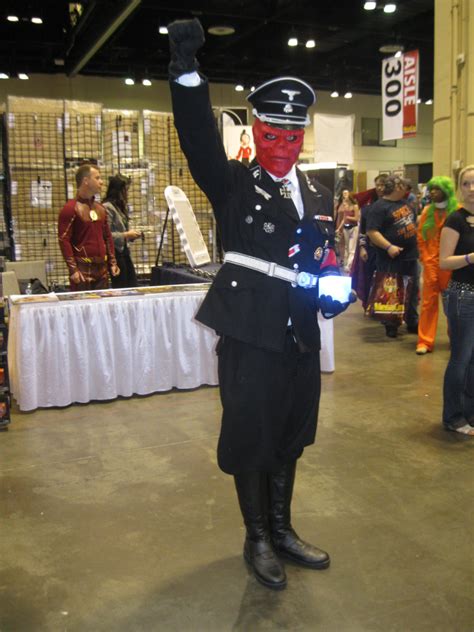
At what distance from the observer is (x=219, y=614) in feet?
A: 6.81

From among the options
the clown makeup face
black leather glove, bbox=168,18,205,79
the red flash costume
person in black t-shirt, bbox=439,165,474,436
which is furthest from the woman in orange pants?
black leather glove, bbox=168,18,205,79

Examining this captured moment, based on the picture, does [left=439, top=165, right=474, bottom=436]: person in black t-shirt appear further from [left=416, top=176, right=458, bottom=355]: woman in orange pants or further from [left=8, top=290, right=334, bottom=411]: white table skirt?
[left=8, top=290, right=334, bottom=411]: white table skirt

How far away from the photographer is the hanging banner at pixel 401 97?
8109 millimetres

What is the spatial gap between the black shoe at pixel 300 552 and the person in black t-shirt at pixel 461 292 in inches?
64.2

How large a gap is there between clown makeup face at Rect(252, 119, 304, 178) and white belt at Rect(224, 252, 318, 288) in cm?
29

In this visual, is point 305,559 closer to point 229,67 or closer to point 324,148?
point 324,148

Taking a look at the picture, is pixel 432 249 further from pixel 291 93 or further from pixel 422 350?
pixel 291 93

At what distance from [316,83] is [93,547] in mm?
16738

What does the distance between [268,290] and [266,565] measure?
96 centimetres

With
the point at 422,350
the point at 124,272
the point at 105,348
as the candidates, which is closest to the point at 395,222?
the point at 422,350

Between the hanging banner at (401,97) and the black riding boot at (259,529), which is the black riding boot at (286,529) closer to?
the black riding boot at (259,529)

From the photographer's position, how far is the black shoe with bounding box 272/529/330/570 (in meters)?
2.33

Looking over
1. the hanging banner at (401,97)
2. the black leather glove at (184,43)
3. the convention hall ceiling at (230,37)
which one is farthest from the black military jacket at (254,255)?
the convention hall ceiling at (230,37)

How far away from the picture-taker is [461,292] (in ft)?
11.4
